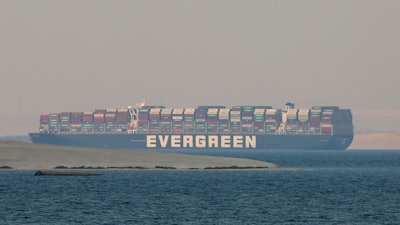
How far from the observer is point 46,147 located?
157 meters

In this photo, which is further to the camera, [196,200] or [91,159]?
[91,159]

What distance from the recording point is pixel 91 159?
15088cm

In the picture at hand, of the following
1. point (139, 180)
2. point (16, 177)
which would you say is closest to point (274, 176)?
point (139, 180)

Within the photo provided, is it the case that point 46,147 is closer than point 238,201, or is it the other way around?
point 238,201

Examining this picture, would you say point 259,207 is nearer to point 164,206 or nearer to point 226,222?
point 164,206

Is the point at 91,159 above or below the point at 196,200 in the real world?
above

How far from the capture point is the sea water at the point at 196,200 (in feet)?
220

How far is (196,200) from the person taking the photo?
8294 centimetres

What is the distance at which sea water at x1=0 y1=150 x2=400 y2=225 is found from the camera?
67.2 meters

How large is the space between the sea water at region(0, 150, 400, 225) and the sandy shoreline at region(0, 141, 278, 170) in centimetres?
2351

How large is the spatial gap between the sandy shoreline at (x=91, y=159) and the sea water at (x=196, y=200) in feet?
77.1

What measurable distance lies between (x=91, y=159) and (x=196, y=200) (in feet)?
229

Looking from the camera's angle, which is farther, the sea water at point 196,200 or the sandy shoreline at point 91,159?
the sandy shoreline at point 91,159

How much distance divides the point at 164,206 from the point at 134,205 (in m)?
2.44
